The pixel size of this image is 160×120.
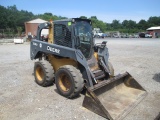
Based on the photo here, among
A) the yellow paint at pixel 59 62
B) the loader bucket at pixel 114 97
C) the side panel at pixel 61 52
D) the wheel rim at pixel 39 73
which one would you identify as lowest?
the loader bucket at pixel 114 97

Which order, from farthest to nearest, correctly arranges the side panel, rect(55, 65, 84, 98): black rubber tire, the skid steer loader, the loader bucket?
the side panel → rect(55, 65, 84, 98): black rubber tire → the skid steer loader → the loader bucket

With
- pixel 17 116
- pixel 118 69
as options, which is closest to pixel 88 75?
pixel 17 116

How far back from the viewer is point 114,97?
5430 mm

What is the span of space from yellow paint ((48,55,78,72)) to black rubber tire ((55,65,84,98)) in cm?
58

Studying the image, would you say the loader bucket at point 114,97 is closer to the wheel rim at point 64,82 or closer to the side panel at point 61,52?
the side panel at point 61,52

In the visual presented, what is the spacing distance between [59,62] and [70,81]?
53.0 inches

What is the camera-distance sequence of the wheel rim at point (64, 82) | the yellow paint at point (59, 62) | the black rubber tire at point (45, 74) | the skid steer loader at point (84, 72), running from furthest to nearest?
the black rubber tire at point (45, 74) < the yellow paint at point (59, 62) < the wheel rim at point (64, 82) < the skid steer loader at point (84, 72)

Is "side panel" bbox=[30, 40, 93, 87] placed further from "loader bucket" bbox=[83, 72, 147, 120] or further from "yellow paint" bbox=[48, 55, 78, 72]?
"loader bucket" bbox=[83, 72, 147, 120]

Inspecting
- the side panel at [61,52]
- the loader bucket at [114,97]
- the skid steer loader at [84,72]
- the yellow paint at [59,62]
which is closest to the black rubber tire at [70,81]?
the skid steer loader at [84,72]

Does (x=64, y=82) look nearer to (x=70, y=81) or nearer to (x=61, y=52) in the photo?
(x=70, y=81)

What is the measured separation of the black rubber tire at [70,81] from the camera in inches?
202

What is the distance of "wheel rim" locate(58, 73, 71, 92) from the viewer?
220 inches

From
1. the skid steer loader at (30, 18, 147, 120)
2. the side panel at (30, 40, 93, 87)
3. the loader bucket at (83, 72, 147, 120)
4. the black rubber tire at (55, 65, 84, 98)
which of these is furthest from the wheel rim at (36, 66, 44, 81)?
the loader bucket at (83, 72, 147, 120)

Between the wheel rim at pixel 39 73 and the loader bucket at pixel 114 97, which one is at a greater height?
the wheel rim at pixel 39 73
